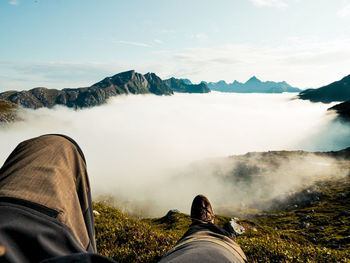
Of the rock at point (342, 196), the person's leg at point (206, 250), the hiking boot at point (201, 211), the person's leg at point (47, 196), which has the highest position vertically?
the person's leg at point (47, 196)

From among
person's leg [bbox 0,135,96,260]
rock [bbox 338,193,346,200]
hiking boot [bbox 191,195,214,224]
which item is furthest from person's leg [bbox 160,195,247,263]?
rock [bbox 338,193,346,200]

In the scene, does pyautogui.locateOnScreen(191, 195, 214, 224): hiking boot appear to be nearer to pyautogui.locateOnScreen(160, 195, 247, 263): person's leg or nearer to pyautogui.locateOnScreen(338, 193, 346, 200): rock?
pyautogui.locateOnScreen(160, 195, 247, 263): person's leg

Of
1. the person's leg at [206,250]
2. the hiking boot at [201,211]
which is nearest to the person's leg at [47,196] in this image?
the person's leg at [206,250]

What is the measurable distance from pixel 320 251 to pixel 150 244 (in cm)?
560

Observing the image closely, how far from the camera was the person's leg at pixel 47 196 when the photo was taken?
1.99 meters

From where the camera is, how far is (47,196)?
2.45m

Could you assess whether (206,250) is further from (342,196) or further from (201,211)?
(342,196)

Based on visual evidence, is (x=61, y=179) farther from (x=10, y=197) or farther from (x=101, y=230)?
(x=101, y=230)

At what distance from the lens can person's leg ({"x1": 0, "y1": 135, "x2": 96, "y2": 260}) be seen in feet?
6.53

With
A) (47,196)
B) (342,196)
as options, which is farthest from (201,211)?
(342,196)

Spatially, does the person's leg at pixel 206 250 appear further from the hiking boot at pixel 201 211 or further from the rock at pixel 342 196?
the rock at pixel 342 196

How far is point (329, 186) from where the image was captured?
15038 cm

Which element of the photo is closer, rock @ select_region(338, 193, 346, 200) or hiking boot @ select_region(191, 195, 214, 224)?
hiking boot @ select_region(191, 195, 214, 224)

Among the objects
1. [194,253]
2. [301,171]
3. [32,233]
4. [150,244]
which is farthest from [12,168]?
[301,171]
